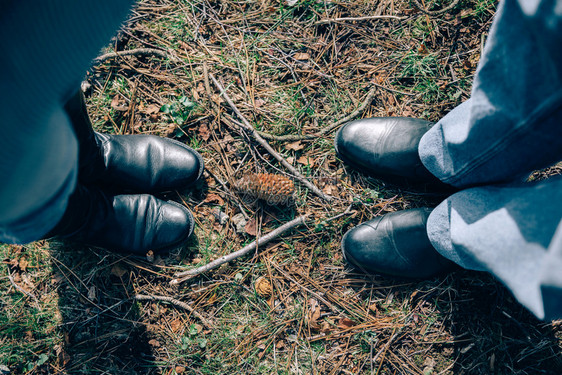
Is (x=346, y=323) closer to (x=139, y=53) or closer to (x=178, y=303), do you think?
(x=178, y=303)

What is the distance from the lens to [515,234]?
1.07 metres

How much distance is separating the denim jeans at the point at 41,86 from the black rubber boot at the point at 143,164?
889 mm

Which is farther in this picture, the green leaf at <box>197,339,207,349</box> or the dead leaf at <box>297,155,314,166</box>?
the dead leaf at <box>297,155,314,166</box>

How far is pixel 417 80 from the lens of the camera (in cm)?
208

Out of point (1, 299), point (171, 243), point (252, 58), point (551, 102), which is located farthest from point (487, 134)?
point (1, 299)

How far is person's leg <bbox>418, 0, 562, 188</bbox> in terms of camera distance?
90 centimetres

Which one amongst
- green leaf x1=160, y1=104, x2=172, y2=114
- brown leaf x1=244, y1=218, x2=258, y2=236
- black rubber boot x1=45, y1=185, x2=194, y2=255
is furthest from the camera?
green leaf x1=160, y1=104, x2=172, y2=114

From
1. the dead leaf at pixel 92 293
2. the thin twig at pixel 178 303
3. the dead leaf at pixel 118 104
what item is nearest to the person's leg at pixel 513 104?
the thin twig at pixel 178 303

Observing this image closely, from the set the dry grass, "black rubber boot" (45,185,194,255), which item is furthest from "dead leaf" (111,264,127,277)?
"black rubber boot" (45,185,194,255)

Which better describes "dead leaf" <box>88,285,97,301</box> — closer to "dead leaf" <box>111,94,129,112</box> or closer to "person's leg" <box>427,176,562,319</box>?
"dead leaf" <box>111,94,129,112</box>

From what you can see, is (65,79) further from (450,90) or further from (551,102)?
(450,90)

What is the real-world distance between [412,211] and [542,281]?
0.93 m

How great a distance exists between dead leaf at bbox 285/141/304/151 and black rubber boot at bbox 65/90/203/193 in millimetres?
539

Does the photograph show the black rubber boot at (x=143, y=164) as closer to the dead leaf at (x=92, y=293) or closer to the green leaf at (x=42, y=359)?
the dead leaf at (x=92, y=293)
